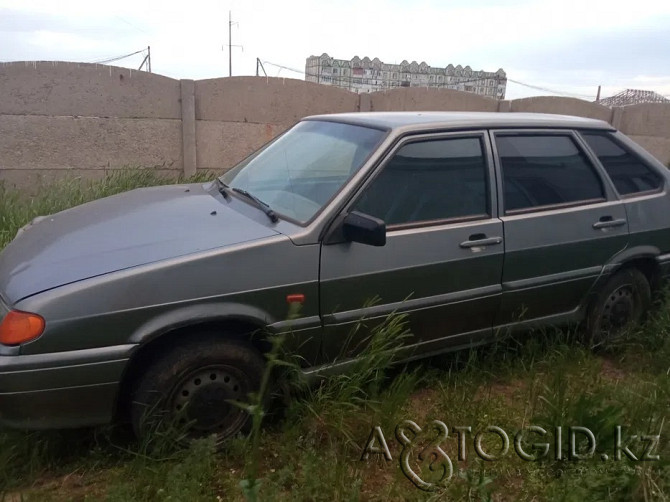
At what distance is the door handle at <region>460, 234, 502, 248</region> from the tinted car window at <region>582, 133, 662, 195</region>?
45.2 inches

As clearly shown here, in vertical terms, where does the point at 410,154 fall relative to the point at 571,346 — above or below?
above

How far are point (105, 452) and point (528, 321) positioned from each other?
2.47 m

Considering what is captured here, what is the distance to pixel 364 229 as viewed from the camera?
270cm

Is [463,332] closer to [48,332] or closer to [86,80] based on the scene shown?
[48,332]

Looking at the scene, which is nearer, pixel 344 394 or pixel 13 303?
pixel 13 303

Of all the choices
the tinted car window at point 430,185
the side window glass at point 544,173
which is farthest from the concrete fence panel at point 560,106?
the tinted car window at point 430,185

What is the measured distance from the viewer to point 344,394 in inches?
111

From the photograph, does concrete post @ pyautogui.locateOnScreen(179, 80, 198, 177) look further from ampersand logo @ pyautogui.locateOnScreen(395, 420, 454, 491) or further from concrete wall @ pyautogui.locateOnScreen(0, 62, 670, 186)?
ampersand logo @ pyautogui.locateOnScreen(395, 420, 454, 491)

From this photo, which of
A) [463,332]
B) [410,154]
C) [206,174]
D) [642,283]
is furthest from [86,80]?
[642,283]

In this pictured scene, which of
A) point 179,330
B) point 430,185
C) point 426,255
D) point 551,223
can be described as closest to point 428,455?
point 426,255

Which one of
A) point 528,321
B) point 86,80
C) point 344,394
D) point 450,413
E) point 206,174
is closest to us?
point 344,394

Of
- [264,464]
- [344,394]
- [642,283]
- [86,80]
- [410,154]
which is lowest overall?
[264,464]

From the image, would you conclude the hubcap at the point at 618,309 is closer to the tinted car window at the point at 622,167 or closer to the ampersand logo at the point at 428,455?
the tinted car window at the point at 622,167

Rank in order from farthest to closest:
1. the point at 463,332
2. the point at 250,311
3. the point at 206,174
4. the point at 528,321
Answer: the point at 206,174 < the point at 528,321 < the point at 463,332 < the point at 250,311
